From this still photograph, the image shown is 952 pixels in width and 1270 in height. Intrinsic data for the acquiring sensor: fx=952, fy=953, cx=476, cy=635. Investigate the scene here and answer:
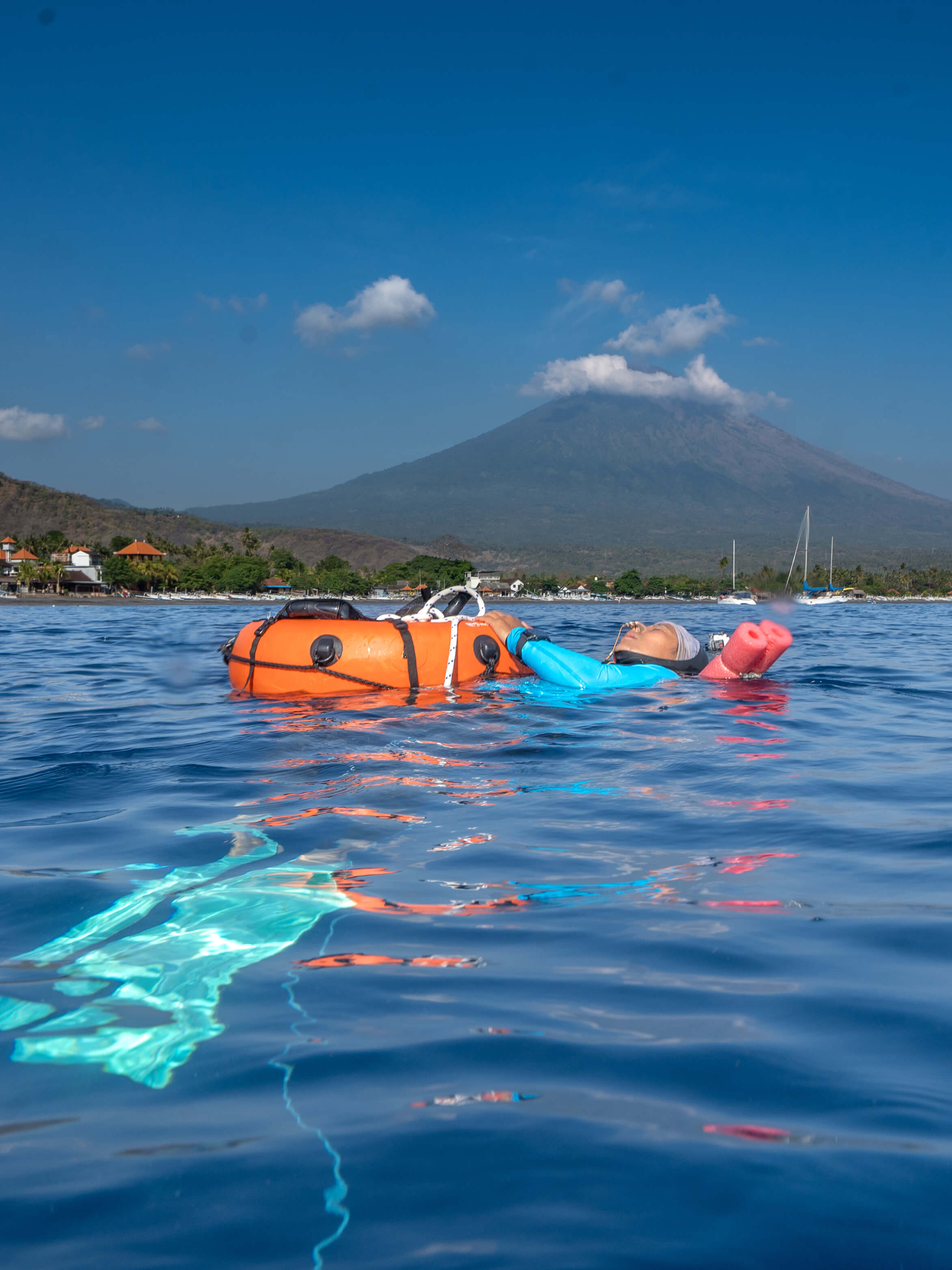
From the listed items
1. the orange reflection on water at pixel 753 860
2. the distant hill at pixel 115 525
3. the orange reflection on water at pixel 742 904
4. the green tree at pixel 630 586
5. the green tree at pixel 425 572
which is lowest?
the orange reflection on water at pixel 753 860

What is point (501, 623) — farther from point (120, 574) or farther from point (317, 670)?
point (120, 574)

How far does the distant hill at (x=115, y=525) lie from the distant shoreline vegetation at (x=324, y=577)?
1689 cm

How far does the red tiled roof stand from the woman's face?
137456mm

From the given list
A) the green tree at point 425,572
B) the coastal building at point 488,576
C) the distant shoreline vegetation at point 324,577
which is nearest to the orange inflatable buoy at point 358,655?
the distant shoreline vegetation at point 324,577

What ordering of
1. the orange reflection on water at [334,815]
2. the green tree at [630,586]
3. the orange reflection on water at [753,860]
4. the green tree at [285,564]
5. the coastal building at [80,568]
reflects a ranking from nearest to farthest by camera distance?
the orange reflection on water at [753,860]
the orange reflection on water at [334,815]
the coastal building at [80,568]
the green tree at [630,586]
the green tree at [285,564]

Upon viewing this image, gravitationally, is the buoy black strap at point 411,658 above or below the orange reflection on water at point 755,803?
above

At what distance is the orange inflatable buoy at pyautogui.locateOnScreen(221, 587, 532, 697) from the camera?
9.65 metres

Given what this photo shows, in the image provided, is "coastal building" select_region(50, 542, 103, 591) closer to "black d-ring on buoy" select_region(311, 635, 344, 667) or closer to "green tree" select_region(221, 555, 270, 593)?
"green tree" select_region(221, 555, 270, 593)

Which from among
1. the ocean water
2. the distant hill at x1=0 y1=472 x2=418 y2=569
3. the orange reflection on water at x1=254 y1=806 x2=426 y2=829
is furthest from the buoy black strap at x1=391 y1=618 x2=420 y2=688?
the distant hill at x1=0 y1=472 x2=418 y2=569

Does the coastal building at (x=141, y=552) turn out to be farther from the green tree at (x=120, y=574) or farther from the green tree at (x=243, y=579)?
the green tree at (x=243, y=579)

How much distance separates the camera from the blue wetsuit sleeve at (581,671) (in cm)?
974

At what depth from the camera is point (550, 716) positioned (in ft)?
28.3

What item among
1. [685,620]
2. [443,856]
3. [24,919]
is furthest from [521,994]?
[685,620]

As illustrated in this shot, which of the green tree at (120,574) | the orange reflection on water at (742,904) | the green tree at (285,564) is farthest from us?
the green tree at (285,564)
